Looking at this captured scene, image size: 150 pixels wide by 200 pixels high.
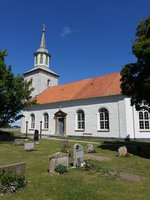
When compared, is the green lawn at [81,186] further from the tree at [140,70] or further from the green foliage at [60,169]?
the tree at [140,70]

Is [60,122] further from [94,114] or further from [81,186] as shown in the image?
[81,186]

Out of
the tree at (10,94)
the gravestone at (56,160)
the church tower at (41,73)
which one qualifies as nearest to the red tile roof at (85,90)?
the church tower at (41,73)

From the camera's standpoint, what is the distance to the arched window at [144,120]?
20125 millimetres

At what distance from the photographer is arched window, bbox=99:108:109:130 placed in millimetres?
21972

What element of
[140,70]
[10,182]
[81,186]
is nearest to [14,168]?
[10,182]

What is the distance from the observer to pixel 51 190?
5.17 metres

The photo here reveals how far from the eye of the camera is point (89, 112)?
76.9 ft

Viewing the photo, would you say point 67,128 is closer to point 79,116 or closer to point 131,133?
point 79,116

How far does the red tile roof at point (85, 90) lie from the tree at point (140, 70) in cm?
923

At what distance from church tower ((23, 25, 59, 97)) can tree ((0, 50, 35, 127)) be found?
613 inches

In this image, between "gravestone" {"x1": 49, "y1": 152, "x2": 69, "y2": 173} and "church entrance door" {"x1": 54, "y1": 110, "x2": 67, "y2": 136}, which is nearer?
"gravestone" {"x1": 49, "y1": 152, "x2": 69, "y2": 173}

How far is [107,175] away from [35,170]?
10.6ft

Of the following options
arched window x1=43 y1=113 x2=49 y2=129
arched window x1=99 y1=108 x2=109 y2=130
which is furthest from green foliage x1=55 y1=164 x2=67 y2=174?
arched window x1=43 y1=113 x2=49 y2=129

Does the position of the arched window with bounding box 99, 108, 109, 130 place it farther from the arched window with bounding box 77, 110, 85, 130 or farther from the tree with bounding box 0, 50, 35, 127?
the tree with bounding box 0, 50, 35, 127
